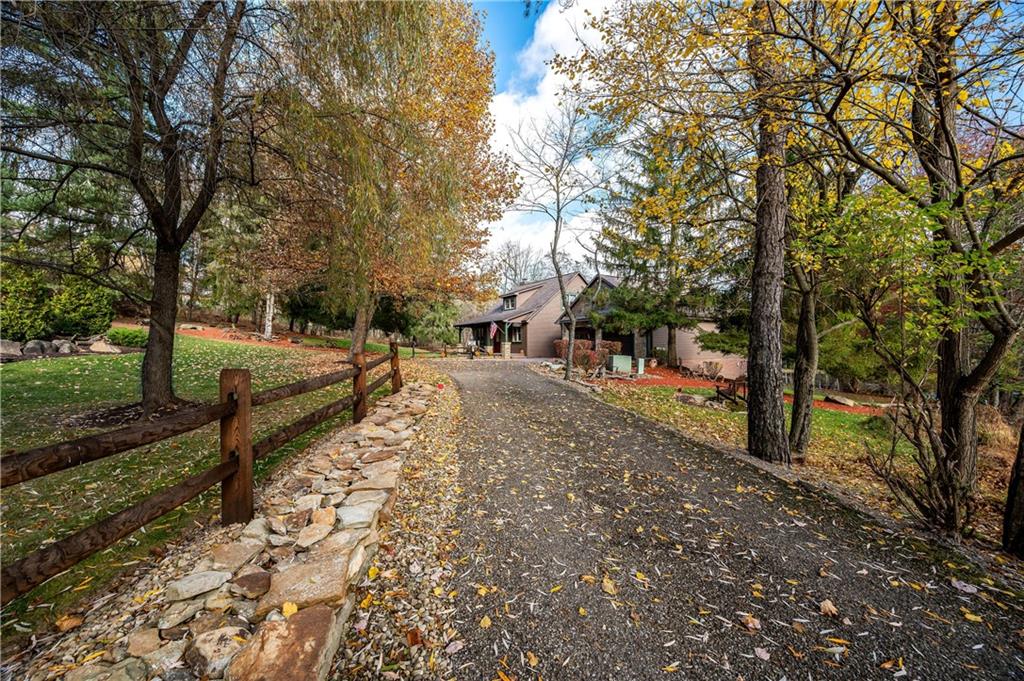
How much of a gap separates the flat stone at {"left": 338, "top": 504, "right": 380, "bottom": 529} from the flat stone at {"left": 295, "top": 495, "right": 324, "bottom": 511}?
0.21m

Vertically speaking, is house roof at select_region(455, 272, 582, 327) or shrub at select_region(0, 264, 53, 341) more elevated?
house roof at select_region(455, 272, 582, 327)

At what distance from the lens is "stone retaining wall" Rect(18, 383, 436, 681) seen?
1653 mm

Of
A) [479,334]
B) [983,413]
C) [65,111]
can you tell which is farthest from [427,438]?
[479,334]

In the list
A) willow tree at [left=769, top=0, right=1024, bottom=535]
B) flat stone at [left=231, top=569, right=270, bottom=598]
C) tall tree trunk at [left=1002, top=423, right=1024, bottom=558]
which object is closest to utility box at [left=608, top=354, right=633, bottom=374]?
willow tree at [left=769, top=0, right=1024, bottom=535]

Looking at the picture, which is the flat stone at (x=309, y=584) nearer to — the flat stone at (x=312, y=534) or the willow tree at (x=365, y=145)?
the flat stone at (x=312, y=534)

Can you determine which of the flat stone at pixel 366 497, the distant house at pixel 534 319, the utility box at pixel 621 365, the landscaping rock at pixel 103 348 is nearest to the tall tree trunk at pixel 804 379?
the flat stone at pixel 366 497

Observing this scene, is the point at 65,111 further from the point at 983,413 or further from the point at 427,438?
the point at 983,413

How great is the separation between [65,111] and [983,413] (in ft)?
51.3

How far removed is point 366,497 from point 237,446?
106 cm

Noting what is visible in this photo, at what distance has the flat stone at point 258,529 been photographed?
2.57 meters

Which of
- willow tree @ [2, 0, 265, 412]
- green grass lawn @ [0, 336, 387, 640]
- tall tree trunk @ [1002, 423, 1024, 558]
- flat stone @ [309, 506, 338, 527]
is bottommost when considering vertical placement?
green grass lawn @ [0, 336, 387, 640]

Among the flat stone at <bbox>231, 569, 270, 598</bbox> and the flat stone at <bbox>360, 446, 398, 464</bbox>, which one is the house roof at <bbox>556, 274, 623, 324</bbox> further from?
the flat stone at <bbox>231, 569, 270, 598</bbox>

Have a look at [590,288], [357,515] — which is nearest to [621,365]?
[590,288]

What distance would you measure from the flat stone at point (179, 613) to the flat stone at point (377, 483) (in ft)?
4.63
